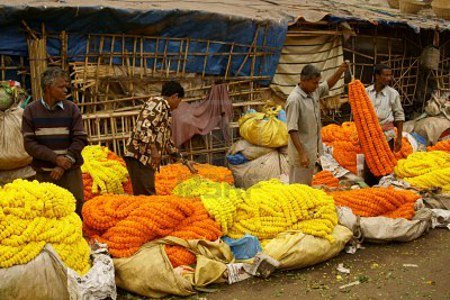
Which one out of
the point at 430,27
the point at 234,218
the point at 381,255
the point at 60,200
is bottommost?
the point at 381,255

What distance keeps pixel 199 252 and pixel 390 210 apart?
2.20 meters

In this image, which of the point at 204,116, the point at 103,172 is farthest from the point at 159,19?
the point at 103,172

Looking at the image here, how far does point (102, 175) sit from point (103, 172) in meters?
0.06

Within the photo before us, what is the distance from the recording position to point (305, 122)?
249 inches

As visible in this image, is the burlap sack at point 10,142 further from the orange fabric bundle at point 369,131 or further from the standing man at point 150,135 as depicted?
the orange fabric bundle at point 369,131

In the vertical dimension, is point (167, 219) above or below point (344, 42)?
below

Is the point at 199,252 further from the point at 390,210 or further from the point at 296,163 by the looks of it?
the point at 390,210

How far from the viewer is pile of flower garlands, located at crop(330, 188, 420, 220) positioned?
20.5ft

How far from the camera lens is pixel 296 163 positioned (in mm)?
6469

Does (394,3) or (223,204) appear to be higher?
(394,3)

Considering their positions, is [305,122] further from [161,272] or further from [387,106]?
[161,272]

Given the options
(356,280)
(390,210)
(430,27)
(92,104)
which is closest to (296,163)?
(390,210)

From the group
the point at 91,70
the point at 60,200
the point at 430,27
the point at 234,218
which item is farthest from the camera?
the point at 430,27

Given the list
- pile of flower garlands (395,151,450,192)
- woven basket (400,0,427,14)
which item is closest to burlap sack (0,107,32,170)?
pile of flower garlands (395,151,450,192)
